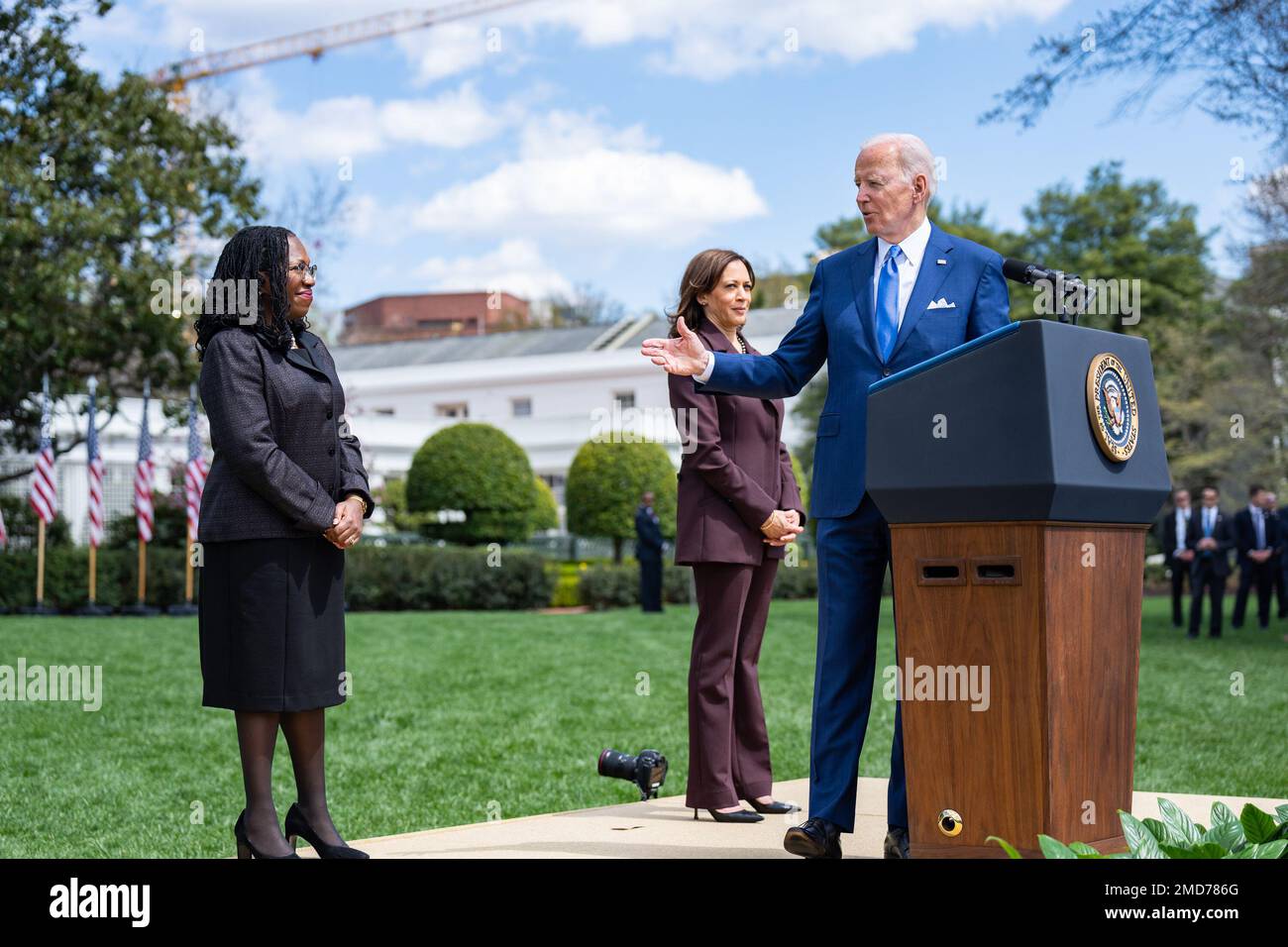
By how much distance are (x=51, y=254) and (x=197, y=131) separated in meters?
3.76

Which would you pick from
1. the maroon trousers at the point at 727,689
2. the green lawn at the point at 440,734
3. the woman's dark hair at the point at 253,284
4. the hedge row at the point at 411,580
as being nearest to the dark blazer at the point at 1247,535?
the green lawn at the point at 440,734

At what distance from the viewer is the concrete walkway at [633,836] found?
4.47 metres

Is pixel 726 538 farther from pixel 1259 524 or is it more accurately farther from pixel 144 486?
pixel 1259 524

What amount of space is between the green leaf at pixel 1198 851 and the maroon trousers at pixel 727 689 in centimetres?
228

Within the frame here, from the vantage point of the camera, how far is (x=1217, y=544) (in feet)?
63.0

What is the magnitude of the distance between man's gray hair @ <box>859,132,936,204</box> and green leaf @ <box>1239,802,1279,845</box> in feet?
6.30

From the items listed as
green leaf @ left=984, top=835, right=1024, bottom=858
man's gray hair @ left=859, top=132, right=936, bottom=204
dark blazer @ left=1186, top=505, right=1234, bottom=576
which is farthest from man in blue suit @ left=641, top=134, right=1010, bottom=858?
dark blazer @ left=1186, top=505, right=1234, bottom=576

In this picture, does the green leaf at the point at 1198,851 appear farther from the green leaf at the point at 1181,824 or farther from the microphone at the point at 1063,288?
the microphone at the point at 1063,288

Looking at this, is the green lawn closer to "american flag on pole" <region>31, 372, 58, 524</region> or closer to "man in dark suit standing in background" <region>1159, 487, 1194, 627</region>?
"man in dark suit standing in background" <region>1159, 487, 1194, 627</region>

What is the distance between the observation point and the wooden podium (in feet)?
10.9

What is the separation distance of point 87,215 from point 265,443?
1795cm

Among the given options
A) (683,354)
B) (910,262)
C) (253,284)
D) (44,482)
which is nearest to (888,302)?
(910,262)

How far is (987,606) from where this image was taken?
3.40 m
